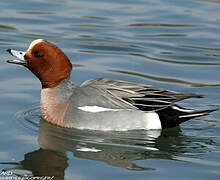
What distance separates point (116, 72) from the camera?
9.82 m

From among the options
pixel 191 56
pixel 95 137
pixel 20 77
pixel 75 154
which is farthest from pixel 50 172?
pixel 191 56

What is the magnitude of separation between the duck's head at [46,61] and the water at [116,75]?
1.94 feet

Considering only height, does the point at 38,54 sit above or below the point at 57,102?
above

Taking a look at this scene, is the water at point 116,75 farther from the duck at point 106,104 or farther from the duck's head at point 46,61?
the duck's head at point 46,61

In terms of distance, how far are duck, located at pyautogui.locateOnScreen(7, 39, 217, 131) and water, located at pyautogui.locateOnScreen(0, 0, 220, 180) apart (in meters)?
0.15

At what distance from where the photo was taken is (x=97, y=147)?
23.4 ft

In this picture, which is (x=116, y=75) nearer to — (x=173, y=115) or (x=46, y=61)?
(x=46, y=61)

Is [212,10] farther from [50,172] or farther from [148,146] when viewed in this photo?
[50,172]

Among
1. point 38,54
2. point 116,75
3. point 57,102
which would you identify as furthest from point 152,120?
point 116,75

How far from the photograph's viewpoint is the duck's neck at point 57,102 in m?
7.81

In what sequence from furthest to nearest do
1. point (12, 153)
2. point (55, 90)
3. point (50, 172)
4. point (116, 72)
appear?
point (116, 72) → point (55, 90) → point (12, 153) → point (50, 172)

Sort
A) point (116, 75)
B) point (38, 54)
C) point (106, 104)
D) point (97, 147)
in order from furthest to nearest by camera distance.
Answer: point (116, 75), point (38, 54), point (106, 104), point (97, 147)

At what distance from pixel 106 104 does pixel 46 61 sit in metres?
0.95

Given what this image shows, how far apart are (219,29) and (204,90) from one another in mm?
3163
